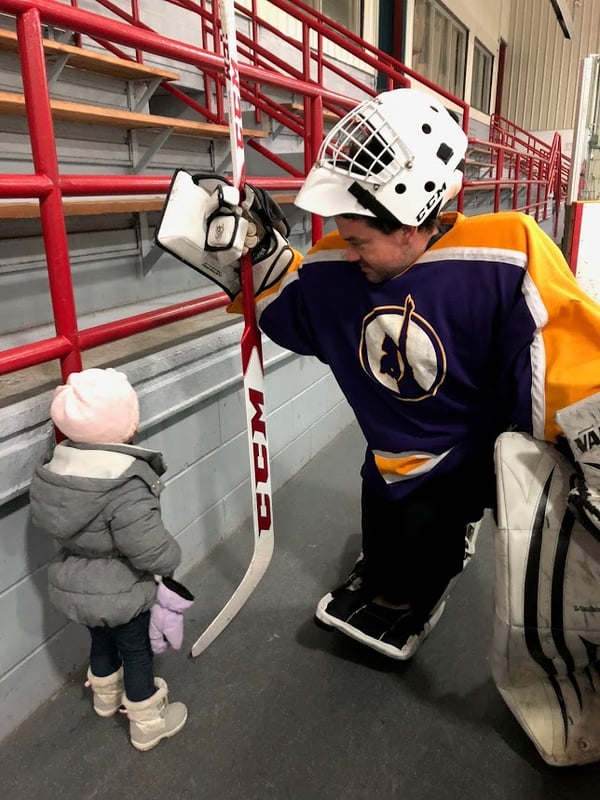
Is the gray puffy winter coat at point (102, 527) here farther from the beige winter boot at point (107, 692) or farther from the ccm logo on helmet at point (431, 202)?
the ccm logo on helmet at point (431, 202)

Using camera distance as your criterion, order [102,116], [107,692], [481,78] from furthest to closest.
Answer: [481,78], [102,116], [107,692]

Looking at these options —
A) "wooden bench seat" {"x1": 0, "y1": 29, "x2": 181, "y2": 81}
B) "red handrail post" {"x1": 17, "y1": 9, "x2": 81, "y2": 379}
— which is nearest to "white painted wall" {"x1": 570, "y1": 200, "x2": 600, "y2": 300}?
"wooden bench seat" {"x1": 0, "y1": 29, "x2": 181, "y2": 81}

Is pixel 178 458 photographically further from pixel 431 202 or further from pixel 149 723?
pixel 431 202

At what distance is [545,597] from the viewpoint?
1177mm

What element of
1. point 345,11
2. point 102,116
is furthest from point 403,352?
point 345,11

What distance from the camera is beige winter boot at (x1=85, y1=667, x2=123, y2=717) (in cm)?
Answer: 135

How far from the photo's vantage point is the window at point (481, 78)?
35.2ft

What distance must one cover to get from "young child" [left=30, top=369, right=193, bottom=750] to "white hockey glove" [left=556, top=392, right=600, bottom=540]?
0.77 m

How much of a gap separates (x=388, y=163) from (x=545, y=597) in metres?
0.88

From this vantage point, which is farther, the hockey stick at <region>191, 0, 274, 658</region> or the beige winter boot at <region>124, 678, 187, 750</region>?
the hockey stick at <region>191, 0, 274, 658</region>

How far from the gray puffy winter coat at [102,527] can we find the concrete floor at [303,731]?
349 mm

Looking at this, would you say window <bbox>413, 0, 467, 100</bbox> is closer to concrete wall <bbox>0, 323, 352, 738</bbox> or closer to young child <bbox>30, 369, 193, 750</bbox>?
concrete wall <bbox>0, 323, 352, 738</bbox>

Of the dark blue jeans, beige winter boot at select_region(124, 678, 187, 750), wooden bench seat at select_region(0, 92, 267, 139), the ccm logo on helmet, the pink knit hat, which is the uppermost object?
wooden bench seat at select_region(0, 92, 267, 139)

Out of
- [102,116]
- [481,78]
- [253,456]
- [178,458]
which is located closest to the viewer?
[253,456]
